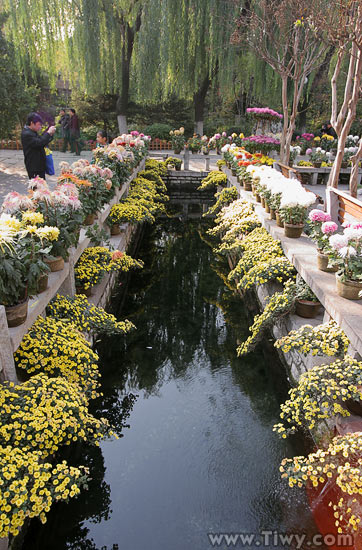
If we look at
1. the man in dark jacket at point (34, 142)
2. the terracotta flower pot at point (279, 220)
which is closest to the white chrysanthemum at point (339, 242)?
the terracotta flower pot at point (279, 220)

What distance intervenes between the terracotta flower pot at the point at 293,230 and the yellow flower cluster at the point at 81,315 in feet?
9.07

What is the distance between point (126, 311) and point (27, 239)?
10.7ft

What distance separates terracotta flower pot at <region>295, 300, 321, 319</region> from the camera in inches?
193

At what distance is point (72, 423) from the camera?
9.82 ft

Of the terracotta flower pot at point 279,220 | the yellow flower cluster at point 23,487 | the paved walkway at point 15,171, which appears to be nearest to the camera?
the yellow flower cluster at point 23,487

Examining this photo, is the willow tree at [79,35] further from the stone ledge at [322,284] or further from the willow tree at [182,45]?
the stone ledge at [322,284]

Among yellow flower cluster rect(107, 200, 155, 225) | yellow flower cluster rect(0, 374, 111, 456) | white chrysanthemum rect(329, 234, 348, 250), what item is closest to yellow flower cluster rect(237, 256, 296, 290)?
white chrysanthemum rect(329, 234, 348, 250)

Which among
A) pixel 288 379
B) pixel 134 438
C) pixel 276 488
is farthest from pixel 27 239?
Result: pixel 288 379

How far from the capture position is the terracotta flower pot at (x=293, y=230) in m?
6.02

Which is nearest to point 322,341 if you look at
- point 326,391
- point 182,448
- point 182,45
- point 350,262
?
point 326,391

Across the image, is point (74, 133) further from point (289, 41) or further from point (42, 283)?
point (42, 283)

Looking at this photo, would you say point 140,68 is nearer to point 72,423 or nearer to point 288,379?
point 288,379

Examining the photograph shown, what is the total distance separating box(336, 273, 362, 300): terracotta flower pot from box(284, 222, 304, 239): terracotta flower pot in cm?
200

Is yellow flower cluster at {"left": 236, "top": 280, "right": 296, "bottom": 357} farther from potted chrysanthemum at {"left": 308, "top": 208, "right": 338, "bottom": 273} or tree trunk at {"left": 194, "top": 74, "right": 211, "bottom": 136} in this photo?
A: tree trunk at {"left": 194, "top": 74, "right": 211, "bottom": 136}
